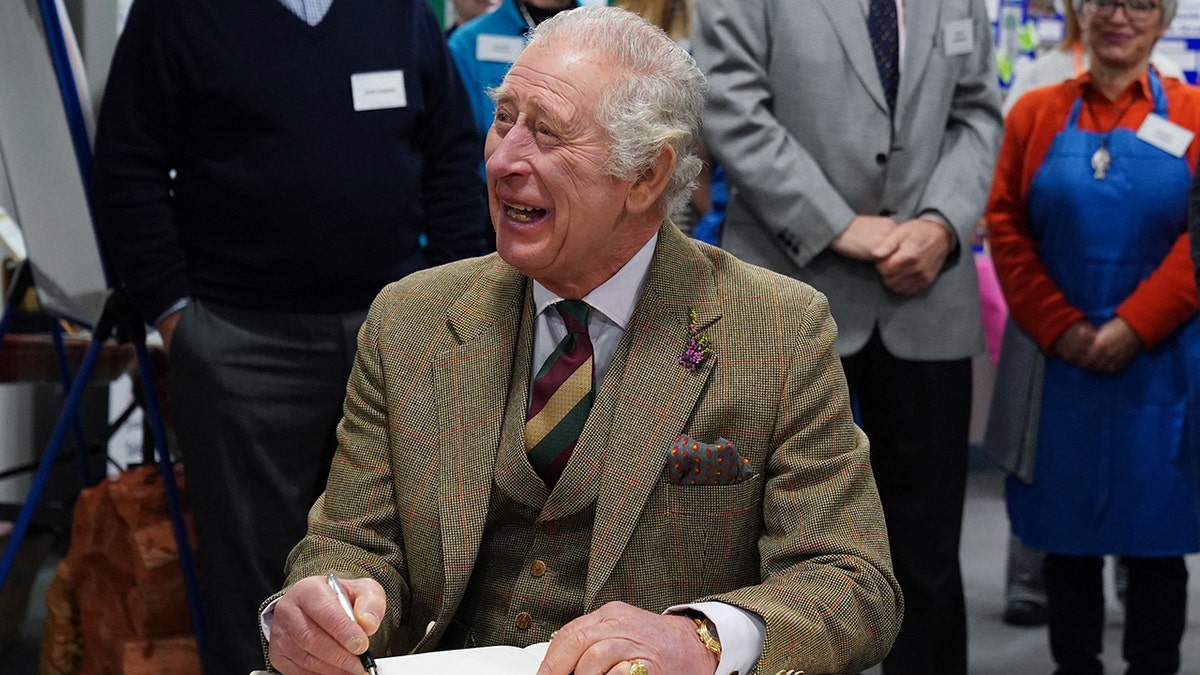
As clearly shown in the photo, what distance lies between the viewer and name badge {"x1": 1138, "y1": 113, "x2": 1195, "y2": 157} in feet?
11.0

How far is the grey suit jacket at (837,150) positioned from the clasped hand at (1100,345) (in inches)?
13.1

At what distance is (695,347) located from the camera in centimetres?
179

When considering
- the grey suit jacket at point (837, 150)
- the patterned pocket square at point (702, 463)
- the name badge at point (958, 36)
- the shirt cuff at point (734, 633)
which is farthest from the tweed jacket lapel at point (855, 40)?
the shirt cuff at point (734, 633)

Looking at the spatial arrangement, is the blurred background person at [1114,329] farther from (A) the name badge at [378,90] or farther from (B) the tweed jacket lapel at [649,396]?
(B) the tweed jacket lapel at [649,396]

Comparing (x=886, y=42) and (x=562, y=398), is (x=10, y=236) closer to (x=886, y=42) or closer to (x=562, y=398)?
(x=886, y=42)

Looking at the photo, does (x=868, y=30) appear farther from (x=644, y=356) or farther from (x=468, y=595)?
(x=468, y=595)

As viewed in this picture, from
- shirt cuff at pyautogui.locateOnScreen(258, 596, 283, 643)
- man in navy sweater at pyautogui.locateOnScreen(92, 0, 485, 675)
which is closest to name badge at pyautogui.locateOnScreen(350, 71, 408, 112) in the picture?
man in navy sweater at pyautogui.locateOnScreen(92, 0, 485, 675)

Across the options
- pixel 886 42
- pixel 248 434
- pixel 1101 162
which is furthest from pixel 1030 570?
pixel 248 434

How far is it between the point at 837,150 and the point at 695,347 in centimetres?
144

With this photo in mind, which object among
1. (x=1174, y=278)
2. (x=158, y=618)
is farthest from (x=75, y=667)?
(x=1174, y=278)

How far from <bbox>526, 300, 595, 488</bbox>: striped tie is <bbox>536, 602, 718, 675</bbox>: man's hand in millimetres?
301

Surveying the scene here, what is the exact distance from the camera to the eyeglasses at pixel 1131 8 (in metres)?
3.31

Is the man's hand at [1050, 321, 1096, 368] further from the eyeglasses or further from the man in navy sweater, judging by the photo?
the man in navy sweater

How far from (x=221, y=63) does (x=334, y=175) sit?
0.31 m
